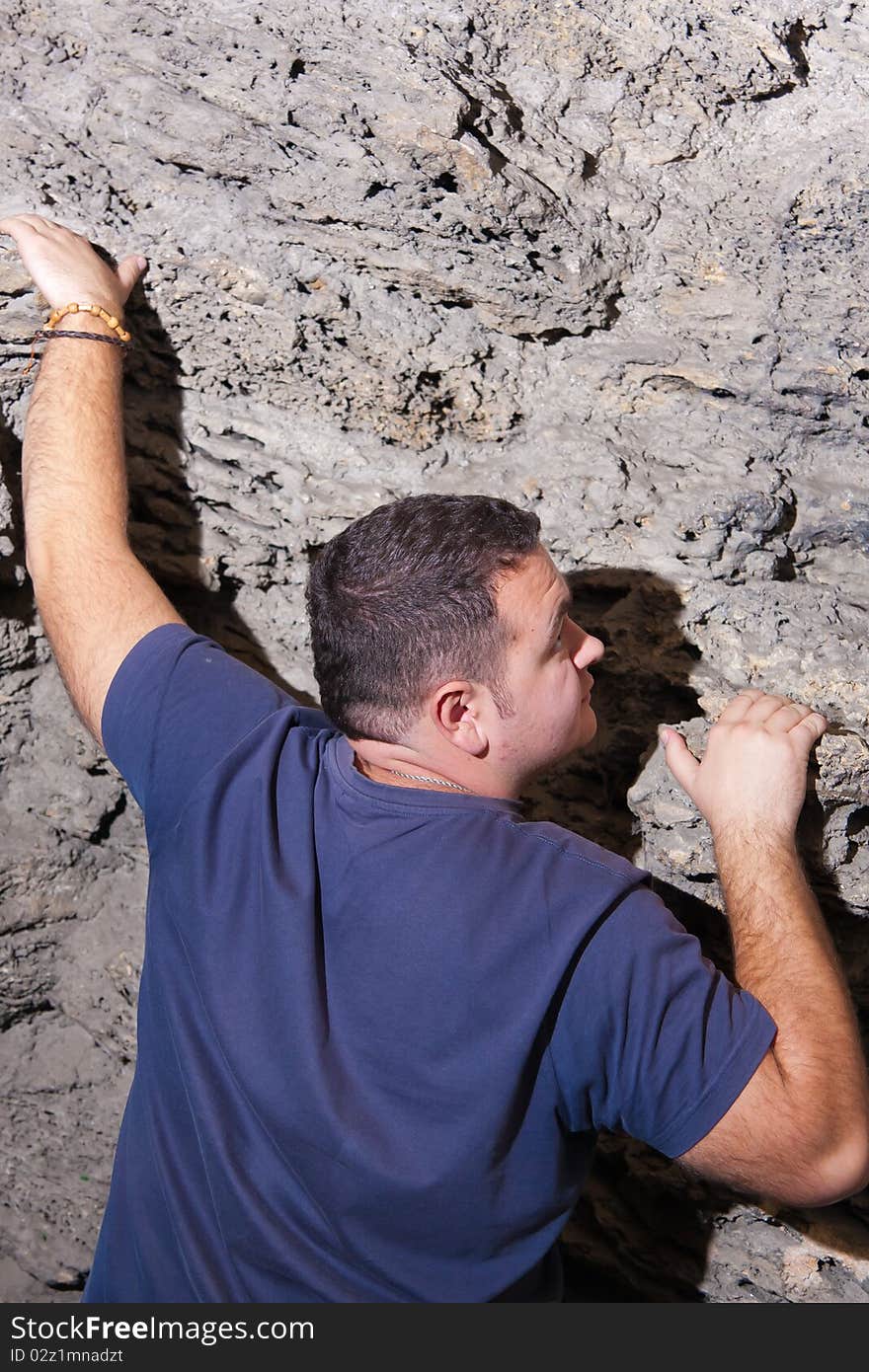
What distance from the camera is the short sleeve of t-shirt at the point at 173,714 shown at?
1.81 meters

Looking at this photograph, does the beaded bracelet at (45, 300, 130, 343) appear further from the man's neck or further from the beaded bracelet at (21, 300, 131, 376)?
the man's neck

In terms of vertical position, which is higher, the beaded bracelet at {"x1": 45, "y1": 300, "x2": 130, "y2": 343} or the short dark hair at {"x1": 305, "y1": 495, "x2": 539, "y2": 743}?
the beaded bracelet at {"x1": 45, "y1": 300, "x2": 130, "y2": 343}

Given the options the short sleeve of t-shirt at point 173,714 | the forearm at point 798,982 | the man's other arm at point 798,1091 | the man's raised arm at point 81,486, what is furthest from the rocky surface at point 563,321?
the short sleeve of t-shirt at point 173,714

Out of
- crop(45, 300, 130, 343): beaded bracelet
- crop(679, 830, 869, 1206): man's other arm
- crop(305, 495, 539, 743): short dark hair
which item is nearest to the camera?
crop(679, 830, 869, 1206): man's other arm

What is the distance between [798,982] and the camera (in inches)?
62.3

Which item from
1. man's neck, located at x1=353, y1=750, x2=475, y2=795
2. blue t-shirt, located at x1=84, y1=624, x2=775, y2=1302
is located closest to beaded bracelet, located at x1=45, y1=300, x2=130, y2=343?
blue t-shirt, located at x1=84, y1=624, x2=775, y2=1302

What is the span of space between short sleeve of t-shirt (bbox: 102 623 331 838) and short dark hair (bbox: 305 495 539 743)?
0.18 metres

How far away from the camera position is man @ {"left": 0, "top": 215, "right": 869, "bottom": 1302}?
152cm

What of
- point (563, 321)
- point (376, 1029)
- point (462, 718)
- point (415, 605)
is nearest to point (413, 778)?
point (462, 718)

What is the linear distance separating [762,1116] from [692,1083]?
95mm

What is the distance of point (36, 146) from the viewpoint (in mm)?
1996

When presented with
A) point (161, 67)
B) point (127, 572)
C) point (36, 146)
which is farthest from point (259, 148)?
point (127, 572)

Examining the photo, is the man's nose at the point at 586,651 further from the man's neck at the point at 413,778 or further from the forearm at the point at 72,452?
the forearm at the point at 72,452

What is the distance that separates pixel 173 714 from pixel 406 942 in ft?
1.78
